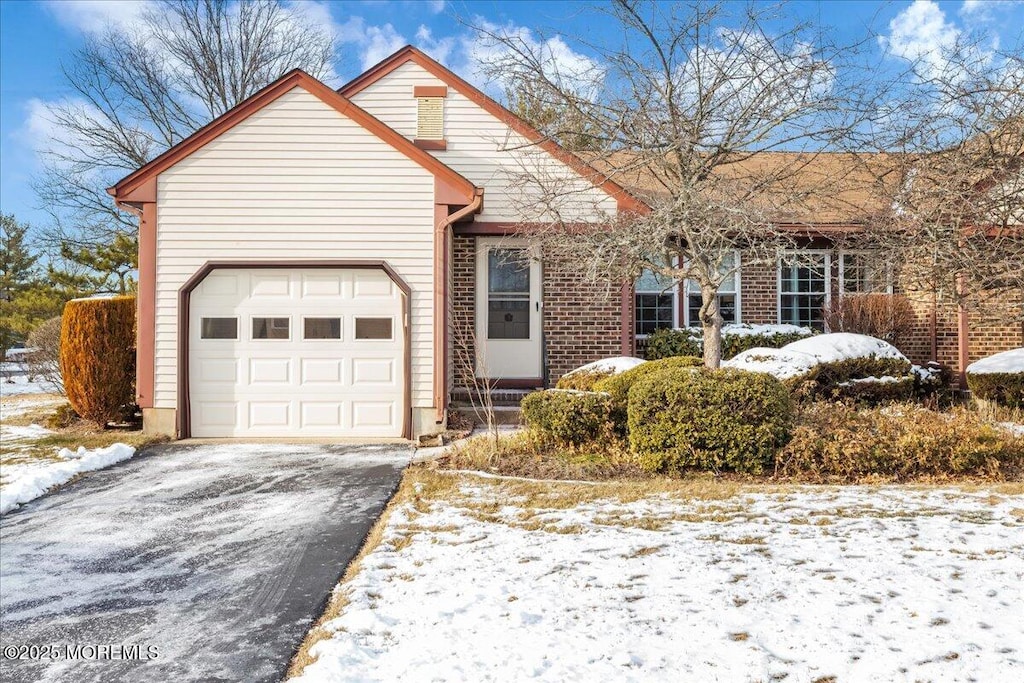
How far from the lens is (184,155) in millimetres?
9773

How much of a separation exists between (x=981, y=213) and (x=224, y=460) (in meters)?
9.71

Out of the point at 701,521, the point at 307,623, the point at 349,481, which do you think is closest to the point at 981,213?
the point at 701,521

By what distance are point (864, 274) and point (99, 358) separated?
1303 cm

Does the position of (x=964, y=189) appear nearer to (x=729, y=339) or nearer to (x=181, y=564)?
(x=729, y=339)

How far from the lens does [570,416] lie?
7980 mm

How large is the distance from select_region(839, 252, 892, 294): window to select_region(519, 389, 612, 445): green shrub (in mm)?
4786

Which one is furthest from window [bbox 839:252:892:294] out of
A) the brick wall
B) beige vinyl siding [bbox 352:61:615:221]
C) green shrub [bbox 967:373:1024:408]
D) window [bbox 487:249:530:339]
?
window [bbox 487:249:530:339]

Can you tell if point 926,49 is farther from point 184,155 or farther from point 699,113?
point 184,155

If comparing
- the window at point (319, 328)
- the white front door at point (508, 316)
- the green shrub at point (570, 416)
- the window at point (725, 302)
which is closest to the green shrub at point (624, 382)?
the green shrub at point (570, 416)

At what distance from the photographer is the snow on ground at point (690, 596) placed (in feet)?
10.6

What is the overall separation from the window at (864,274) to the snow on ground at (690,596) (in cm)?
532

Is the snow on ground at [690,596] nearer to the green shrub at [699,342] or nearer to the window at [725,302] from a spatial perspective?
the green shrub at [699,342]

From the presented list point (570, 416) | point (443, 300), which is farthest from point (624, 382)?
point (443, 300)

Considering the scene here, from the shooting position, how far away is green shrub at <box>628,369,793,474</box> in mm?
7102
